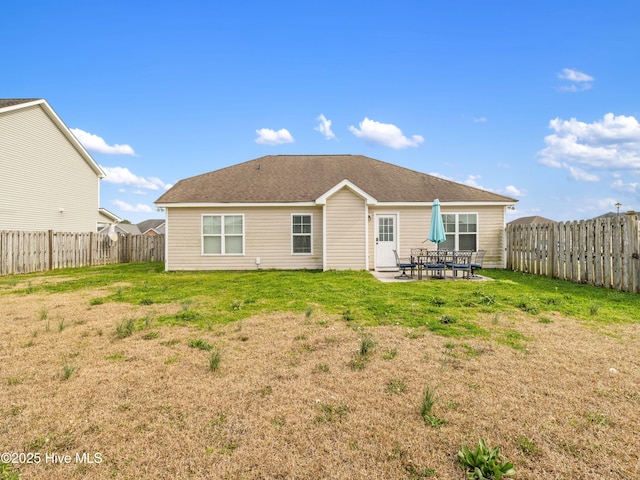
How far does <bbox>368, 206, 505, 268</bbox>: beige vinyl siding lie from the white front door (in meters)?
0.24

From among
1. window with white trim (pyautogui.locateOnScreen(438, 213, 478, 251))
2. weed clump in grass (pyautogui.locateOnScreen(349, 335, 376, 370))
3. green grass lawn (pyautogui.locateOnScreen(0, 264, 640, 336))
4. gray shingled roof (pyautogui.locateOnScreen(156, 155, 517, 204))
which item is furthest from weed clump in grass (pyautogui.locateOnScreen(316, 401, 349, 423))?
window with white trim (pyautogui.locateOnScreen(438, 213, 478, 251))

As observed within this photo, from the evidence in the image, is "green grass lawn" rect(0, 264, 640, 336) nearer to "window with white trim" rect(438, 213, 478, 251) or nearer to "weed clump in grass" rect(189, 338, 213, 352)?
"weed clump in grass" rect(189, 338, 213, 352)

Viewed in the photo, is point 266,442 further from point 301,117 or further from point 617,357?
point 301,117

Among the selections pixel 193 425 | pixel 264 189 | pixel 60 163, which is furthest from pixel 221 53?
pixel 193 425

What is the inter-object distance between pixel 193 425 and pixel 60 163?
24.1 m

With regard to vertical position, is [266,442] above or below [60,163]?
below

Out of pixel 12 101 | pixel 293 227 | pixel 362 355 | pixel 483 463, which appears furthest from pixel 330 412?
pixel 12 101

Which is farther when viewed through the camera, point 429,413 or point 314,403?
point 314,403

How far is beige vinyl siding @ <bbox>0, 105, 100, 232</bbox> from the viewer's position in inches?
663

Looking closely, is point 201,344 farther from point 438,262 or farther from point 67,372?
point 438,262

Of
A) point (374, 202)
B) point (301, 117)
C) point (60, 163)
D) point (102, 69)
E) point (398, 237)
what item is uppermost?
point (102, 69)

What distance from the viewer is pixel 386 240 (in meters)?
14.9

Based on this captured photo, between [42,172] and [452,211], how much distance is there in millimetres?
23292

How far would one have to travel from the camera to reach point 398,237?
14898 mm
